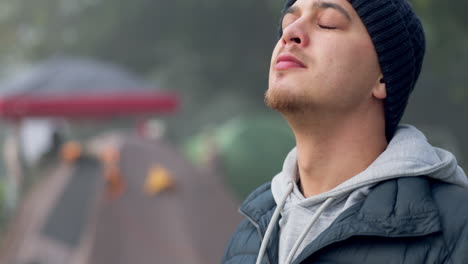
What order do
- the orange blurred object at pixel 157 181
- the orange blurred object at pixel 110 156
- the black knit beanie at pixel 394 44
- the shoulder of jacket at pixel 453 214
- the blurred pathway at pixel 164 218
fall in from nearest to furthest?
1. the shoulder of jacket at pixel 453 214
2. the black knit beanie at pixel 394 44
3. the blurred pathway at pixel 164 218
4. the orange blurred object at pixel 157 181
5. the orange blurred object at pixel 110 156

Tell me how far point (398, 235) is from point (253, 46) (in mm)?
13652

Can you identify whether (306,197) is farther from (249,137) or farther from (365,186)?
(249,137)

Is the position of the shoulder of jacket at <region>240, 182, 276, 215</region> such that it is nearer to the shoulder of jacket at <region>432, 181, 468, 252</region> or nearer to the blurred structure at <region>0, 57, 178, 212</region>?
the shoulder of jacket at <region>432, 181, 468, 252</region>

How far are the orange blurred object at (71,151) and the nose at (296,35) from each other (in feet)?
15.4

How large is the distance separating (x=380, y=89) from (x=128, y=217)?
3955 millimetres

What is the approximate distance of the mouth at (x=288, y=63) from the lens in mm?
1402

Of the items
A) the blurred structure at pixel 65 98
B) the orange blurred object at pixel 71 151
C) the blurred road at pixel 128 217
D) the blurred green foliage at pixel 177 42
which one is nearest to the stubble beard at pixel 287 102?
the blurred road at pixel 128 217

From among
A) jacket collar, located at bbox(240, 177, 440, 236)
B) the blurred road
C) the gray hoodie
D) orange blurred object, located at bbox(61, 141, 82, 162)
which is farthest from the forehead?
orange blurred object, located at bbox(61, 141, 82, 162)

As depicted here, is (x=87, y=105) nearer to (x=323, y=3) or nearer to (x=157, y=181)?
(x=157, y=181)

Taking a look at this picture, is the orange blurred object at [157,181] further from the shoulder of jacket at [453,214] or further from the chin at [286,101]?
the shoulder of jacket at [453,214]

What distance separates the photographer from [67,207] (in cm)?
591

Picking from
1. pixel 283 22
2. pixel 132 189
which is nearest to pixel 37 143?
pixel 132 189

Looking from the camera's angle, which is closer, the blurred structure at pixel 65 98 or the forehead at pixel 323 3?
the forehead at pixel 323 3

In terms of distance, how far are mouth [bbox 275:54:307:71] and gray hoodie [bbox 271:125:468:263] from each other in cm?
23
